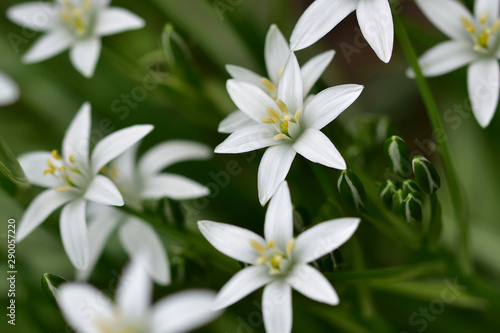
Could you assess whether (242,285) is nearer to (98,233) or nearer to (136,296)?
(136,296)

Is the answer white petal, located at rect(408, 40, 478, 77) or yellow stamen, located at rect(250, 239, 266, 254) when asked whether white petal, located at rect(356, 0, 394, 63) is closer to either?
white petal, located at rect(408, 40, 478, 77)

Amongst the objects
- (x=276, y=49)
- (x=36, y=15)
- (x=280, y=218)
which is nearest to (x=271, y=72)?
(x=276, y=49)

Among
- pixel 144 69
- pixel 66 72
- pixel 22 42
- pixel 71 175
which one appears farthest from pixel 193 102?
pixel 22 42

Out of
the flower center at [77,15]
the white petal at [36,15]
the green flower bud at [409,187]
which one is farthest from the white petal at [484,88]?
the white petal at [36,15]

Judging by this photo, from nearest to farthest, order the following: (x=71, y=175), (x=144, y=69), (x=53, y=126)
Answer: (x=71, y=175)
(x=144, y=69)
(x=53, y=126)

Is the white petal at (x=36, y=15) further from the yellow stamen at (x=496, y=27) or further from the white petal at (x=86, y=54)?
the yellow stamen at (x=496, y=27)

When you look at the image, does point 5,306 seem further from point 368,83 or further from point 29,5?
point 368,83

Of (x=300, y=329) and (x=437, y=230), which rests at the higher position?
(x=437, y=230)
